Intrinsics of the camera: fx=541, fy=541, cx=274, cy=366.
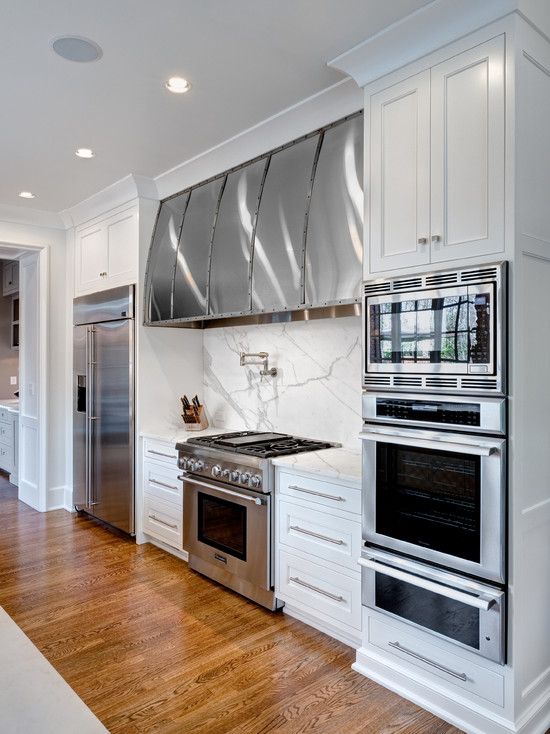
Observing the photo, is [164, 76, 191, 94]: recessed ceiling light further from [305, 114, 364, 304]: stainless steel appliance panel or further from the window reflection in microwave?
the window reflection in microwave

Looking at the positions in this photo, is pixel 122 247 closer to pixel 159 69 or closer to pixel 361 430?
pixel 159 69

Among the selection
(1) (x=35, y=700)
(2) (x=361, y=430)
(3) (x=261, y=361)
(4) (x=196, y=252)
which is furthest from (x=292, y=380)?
(1) (x=35, y=700)

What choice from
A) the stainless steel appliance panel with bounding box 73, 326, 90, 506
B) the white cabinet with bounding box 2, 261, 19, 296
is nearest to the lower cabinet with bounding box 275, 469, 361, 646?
the stainless steel appliance panel with bounding box 73, 326, 90, 506

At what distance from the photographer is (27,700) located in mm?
847

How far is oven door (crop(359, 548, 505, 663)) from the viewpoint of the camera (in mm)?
1985

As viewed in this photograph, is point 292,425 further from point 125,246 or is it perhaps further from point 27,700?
point 27,700

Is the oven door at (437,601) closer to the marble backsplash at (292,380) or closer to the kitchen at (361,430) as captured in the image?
the kitchen at (361,430)

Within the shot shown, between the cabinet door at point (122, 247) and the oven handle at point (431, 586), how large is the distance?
289cm

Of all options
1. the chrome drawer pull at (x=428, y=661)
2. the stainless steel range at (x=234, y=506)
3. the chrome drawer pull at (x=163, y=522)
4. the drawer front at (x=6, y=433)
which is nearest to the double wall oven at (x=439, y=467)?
the chrome drawer pull at (x=428, y=661)

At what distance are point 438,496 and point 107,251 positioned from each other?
3.55 m

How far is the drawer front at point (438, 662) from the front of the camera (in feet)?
6.66

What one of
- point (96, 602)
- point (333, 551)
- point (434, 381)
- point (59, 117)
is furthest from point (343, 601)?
point (59, 117)

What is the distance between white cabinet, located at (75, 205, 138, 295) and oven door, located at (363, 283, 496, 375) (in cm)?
250

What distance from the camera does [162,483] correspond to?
13.0 feet
